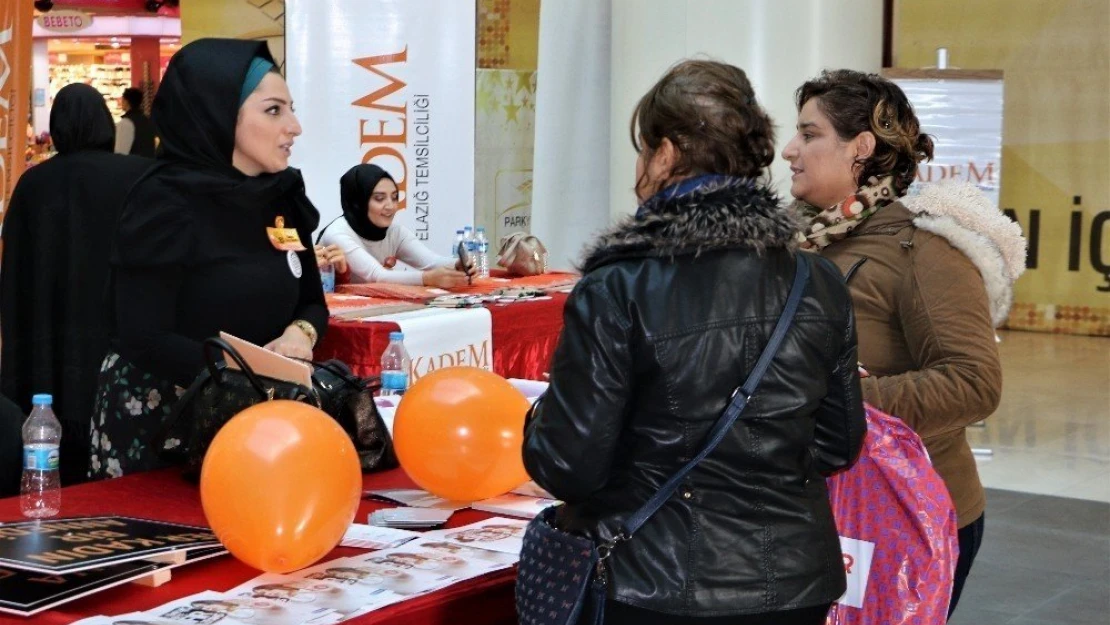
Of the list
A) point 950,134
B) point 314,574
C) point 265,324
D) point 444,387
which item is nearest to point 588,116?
point 950,134

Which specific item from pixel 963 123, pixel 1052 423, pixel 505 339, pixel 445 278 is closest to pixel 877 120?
pixel 505 339

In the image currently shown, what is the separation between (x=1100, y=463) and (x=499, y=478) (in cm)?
512

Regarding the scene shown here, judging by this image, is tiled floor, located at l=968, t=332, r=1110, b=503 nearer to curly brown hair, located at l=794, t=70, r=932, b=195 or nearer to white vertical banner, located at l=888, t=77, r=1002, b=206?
white vertical banner, located at l=888, t=77, r=1002, b=206

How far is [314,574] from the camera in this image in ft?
6.12

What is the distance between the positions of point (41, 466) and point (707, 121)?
1.25 m

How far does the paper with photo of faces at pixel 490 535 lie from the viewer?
6.62ft

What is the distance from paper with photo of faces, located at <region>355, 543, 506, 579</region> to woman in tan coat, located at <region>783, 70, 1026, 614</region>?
730 mm

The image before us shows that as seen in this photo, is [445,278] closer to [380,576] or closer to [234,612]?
[380,576]

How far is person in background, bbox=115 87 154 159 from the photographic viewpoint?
11.7 meters

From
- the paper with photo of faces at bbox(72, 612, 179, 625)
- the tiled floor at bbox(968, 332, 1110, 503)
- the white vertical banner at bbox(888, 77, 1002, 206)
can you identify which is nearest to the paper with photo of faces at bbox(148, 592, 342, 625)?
the paper with photo of faces at bbox(72, 612, 179, 625)

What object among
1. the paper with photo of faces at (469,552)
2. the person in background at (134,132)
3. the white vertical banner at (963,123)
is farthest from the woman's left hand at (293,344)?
the person in background at (134,132)

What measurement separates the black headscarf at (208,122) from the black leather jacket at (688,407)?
1.30 m

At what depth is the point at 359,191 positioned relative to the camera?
5680 mm

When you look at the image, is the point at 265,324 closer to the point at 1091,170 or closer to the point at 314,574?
the point at 314,574
